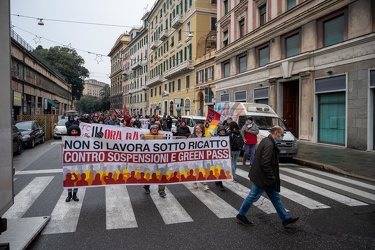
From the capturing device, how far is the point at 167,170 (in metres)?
6.95

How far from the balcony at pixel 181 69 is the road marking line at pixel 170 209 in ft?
105

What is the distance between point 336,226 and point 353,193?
2.71 m

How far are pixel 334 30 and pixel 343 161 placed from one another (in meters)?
8.52

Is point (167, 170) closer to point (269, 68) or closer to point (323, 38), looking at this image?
point (323, 38)

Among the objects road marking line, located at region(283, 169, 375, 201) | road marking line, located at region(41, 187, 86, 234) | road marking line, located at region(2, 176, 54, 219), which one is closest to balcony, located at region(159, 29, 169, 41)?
road marking line, located at region(283, 169, 375, 201)

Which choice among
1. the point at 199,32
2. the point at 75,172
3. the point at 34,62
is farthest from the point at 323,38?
the point at 34,62

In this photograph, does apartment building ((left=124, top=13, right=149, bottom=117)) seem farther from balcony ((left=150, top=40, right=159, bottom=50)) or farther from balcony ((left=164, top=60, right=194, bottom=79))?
balcony ((left=164, top=60, right=194, bottom=79))

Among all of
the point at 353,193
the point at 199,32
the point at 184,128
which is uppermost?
the point at 199,32

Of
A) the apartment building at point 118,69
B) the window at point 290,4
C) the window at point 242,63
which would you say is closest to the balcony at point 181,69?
the window at point 242,63

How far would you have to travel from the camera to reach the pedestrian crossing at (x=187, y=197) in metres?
5.31

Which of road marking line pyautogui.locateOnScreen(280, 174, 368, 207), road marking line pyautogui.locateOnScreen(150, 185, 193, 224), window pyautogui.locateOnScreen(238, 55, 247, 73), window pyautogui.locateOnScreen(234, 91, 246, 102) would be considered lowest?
road marking line pyautogui.locateOnScreen(280, 174, 368, 207)

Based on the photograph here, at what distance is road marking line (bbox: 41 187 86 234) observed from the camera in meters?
4.81

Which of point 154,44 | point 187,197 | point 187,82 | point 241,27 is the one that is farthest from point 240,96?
point 154,44

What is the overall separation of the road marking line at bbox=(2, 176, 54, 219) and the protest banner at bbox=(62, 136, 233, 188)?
89 centimetres
